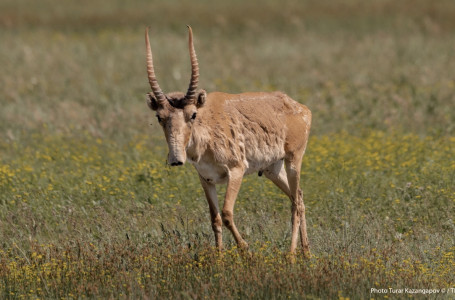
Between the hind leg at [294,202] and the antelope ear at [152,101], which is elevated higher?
the antelope ear at [152,101]

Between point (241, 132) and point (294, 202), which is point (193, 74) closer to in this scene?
point (241, 132)

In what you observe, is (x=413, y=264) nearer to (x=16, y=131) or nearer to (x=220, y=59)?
(x=16, y=131)

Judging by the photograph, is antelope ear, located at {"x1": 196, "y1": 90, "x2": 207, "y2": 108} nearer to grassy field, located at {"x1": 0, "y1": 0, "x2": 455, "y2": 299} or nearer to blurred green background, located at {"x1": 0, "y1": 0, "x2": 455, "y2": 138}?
grassy field, located at {"x1": 0, "y1": 0, "x2": 455, "y2": 299}

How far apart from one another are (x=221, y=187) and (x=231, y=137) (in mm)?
2563

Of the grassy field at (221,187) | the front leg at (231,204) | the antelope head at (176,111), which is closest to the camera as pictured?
the grassy field at (221,187)

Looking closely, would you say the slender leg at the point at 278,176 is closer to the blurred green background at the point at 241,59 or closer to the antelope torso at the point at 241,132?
the antelope torso at the point at 241,132

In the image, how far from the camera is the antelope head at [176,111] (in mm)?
9258

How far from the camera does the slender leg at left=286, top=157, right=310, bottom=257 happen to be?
1100 cm

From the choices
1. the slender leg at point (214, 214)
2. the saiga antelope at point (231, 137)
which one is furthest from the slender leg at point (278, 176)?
the slender leg at point (214, 214)

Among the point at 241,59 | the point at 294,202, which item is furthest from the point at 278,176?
the point at 241,59

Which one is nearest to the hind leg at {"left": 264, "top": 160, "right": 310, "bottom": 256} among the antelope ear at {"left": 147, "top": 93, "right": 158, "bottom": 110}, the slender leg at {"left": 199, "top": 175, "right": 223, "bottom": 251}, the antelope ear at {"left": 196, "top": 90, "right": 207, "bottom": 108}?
the slender leg at {"left": 199, "top": 175, "right": 223, "bottom": 251}

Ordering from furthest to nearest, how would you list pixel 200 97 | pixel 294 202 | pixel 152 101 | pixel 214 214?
pixel 294 202
pixel 214 214
pixel 200 97
pixel 152 101

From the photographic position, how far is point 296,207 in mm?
11398

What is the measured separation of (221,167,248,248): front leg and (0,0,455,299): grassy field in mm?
357
